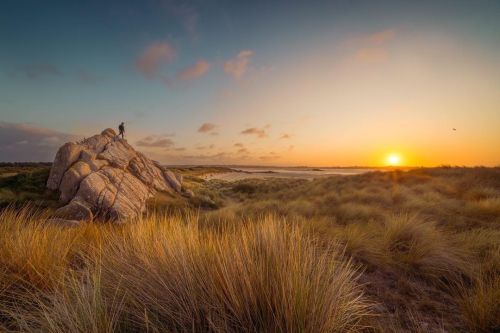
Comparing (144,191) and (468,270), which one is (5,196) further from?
(468,270)

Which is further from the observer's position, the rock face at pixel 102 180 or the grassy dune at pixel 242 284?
the rock face at pixel 102 180

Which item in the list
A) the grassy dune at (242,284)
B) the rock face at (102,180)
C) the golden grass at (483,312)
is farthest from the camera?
the rock face at (102,180)

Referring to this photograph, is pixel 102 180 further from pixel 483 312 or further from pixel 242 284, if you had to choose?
pixel 483 312

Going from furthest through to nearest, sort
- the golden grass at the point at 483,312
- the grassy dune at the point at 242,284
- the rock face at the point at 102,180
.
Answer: the rock face at the point at 102,180, the golden grass at the point at 483,312, the grassy dune at the point at 242,284

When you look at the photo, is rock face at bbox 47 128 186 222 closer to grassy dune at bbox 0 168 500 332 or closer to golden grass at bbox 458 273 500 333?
grassy dune at bbox 0 168 500 332

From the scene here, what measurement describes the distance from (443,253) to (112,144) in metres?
19.8

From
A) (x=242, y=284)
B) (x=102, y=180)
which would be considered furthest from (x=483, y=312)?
(x=102, y=180)

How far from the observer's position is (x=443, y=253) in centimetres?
435

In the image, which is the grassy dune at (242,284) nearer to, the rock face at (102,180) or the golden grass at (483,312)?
the golden grass at (483,312)

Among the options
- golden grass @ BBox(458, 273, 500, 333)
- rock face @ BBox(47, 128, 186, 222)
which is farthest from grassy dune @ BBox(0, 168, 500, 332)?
rock face @ BBox(47, 128, 186, 222)

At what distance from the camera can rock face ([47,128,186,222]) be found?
1250 centimetres

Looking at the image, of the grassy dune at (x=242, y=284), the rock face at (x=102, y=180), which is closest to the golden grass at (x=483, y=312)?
the grassy dune at (x=242, y=284)

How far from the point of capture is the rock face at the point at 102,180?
41.0 ft

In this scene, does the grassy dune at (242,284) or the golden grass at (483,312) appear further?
the golden grass at (483,312)
